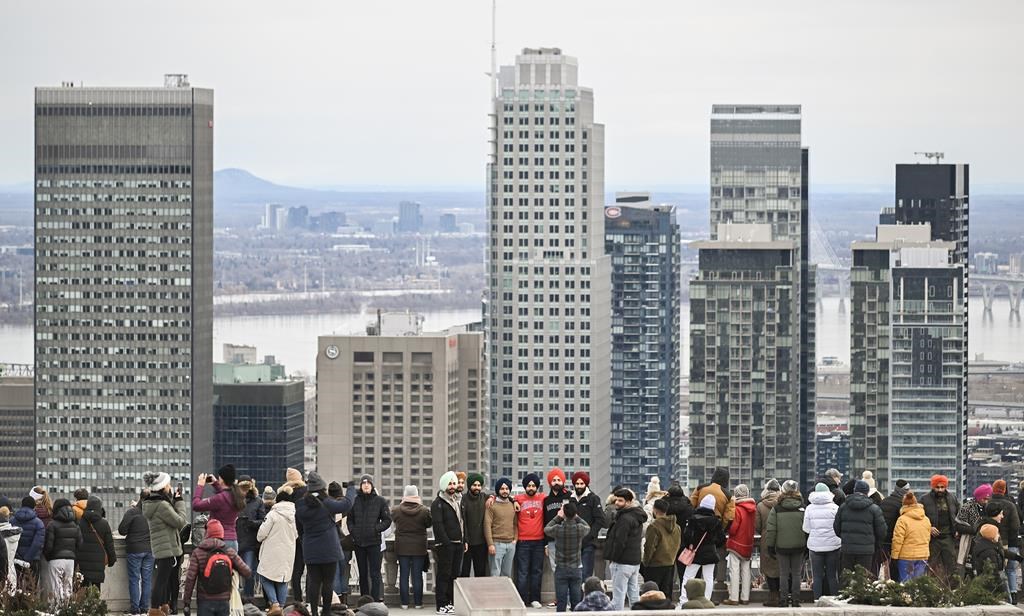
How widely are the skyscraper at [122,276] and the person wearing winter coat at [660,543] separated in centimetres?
11773

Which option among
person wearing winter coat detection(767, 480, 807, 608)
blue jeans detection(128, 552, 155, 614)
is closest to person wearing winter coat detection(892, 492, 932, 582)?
person wearing winter coat detection(767, 480, 807, 608)

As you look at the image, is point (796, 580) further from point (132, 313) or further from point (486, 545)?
point (132, 313)

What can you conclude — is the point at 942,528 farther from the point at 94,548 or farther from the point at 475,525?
the point at 94,548

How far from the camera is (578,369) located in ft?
483

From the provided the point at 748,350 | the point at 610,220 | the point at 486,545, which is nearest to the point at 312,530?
the point at 486,545

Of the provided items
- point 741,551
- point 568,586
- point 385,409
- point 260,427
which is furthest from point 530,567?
point 260,427

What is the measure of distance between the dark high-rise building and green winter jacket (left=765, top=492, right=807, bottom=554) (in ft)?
381

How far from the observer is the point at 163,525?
18359 millimetres

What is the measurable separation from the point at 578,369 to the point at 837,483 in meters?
127

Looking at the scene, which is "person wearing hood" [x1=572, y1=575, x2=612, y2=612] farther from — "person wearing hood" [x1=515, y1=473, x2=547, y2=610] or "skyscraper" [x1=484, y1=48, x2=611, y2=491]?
"skyscraper" [x1=484, y1=48, x2=611, y2=491]

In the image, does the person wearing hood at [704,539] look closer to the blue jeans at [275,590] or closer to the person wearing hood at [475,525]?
the person wearing hood at [475,525]

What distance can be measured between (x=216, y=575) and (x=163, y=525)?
1751 millimetres

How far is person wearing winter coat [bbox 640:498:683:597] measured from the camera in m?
18.7

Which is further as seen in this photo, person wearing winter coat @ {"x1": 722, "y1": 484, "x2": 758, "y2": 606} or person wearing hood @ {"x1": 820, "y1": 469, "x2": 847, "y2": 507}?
person wearing hood @ {"x1": 820, "y1": 469, "x2": 847, "y2": 507}
